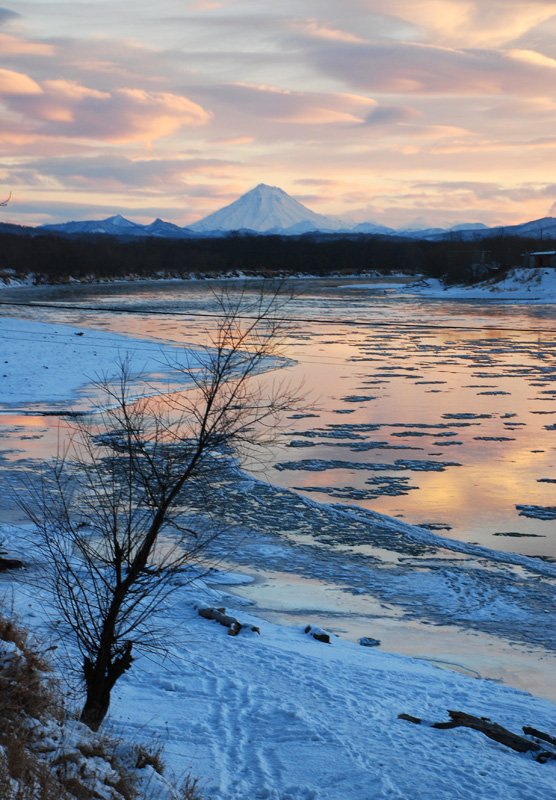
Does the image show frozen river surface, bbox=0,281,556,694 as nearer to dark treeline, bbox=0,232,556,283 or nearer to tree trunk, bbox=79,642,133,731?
tree trunk, bbox=79,642,133,731

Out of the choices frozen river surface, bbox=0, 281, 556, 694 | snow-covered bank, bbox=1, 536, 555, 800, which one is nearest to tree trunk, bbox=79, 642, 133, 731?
snow-covered bank, bbox=1, 536, 555, 800

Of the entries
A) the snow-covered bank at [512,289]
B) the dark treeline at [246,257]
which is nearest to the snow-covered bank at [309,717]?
the snow-covered bank at [512,289]

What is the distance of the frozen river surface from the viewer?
333 inches

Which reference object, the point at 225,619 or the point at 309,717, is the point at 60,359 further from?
the point at 309,717

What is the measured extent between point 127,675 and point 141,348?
77.5 feet

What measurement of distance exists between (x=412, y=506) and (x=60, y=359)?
660 inches

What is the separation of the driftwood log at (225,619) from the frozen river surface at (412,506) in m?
0.57

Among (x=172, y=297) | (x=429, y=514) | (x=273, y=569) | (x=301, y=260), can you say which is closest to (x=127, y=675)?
(x=273, y=569)

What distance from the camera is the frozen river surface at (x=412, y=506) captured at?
27.8ft

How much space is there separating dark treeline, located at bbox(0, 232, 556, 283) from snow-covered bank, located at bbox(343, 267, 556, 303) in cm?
718

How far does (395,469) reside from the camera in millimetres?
13992

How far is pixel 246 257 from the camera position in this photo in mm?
139375

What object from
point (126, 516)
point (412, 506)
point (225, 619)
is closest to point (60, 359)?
point (412, 506)

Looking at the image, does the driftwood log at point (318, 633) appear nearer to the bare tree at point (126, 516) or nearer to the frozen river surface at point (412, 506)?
the frozen river surface at point (412, 506)
